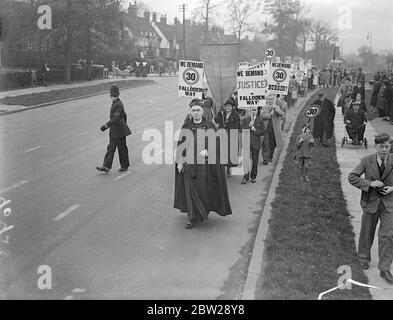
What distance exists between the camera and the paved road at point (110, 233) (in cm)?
559

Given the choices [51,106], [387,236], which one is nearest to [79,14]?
[51,106]

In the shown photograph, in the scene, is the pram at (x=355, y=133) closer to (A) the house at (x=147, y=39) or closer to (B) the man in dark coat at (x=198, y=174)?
(B) the man in dark coat at (x=198, y=174)

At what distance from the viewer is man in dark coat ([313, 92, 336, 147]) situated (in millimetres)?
14789

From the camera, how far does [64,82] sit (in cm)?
3809

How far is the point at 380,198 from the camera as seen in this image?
5965 mm

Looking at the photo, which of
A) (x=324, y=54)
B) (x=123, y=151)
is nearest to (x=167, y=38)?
(x=324, y=54)

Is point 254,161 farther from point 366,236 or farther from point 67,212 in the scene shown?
point 366,236

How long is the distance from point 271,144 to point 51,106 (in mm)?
15120

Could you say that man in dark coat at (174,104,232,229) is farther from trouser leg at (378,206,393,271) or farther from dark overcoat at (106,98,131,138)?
dark overcoat at (106,98,131,138)

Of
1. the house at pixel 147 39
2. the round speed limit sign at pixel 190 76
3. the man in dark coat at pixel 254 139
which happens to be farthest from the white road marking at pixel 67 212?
the house at pixel 147 39

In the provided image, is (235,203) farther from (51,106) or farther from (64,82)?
(64,82)

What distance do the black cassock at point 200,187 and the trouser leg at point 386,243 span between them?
2.42m

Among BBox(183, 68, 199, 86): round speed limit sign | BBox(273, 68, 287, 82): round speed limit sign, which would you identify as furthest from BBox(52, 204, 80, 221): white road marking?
BBox(273, 68, 287, 82): round speed limit sign

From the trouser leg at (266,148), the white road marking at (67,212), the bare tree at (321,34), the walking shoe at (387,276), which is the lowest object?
the walking shoe at (387,276)
